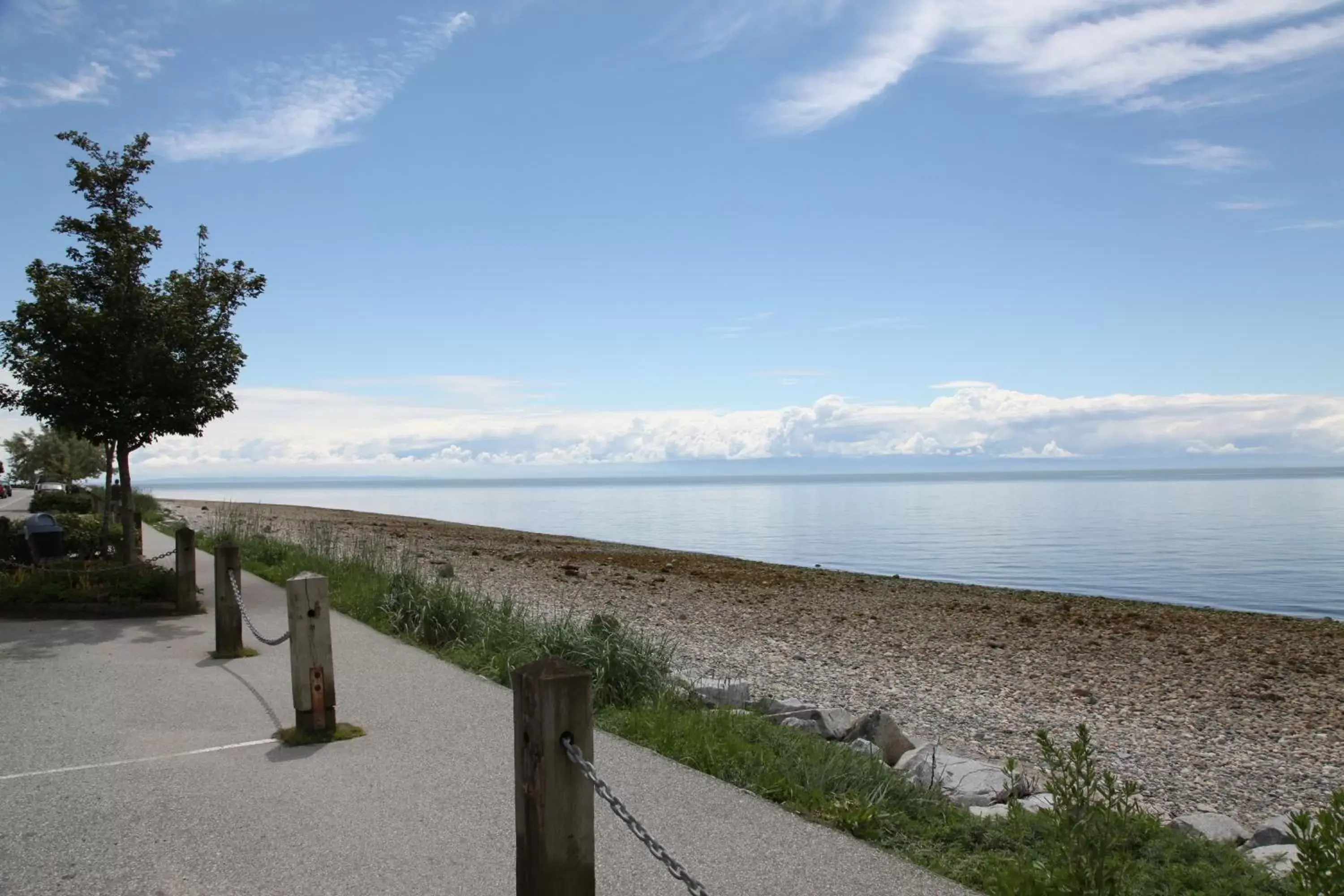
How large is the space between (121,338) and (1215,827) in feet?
42.5

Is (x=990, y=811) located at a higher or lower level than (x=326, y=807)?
lower

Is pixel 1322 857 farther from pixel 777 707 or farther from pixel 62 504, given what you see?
pixel 62 504

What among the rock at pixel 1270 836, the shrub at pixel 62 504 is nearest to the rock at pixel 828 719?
the rock at pixel 1270 836

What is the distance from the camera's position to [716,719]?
6.81 metres

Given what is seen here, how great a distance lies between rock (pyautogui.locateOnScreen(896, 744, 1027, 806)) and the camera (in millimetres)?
5801

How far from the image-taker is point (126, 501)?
13.6m

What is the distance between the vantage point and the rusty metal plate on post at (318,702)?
6.45 m

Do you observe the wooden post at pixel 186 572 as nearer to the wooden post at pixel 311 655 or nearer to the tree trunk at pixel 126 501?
the tree trunk at pixel 126 501

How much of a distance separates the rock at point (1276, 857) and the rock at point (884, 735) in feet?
7.73

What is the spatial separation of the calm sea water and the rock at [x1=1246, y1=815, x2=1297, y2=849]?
17339mm

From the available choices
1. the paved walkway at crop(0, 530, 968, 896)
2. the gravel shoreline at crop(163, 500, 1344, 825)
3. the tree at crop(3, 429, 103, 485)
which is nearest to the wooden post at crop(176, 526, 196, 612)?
the paved walkway at crop(0, 530, 968, 896)

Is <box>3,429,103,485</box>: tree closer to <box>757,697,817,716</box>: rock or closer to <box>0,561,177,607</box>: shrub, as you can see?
<box>0,561,177,607</box>: shrub

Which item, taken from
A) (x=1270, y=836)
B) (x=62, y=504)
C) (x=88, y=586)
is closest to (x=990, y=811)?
(x=1270, y=836)

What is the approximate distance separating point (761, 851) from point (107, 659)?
7.38 meters
